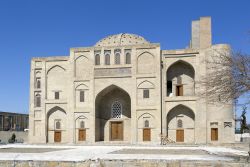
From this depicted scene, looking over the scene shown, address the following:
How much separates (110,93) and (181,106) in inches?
276

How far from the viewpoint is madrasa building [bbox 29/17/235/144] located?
1337 inches

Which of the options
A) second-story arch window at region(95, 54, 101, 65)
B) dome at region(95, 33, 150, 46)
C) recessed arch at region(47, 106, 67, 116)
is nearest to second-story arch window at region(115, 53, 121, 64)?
second-story arch window at region(95, 54, 101, 65)

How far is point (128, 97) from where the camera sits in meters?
36.8

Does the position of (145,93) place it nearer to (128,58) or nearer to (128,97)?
(128,97)

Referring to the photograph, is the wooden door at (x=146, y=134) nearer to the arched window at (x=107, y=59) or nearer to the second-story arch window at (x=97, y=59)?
the arched window at (x=107, y=59)


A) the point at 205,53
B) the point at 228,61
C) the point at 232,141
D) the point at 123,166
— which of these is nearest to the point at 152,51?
the point at 205,53

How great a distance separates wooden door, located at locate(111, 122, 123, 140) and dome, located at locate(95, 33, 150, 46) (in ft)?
26.1

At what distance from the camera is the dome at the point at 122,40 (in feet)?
128

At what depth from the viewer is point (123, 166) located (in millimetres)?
15180

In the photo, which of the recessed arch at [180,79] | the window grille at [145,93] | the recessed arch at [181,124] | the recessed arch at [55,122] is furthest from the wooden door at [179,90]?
the recessed arch at [55,122]

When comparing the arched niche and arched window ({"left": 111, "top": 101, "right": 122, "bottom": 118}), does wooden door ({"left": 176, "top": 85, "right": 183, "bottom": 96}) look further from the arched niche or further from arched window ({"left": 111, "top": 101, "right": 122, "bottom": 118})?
the arched niche

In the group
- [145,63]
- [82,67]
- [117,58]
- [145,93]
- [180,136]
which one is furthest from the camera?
[82,67]

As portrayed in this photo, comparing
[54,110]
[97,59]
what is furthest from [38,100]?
[97,59]

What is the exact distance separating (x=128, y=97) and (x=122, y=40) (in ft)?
20.4
